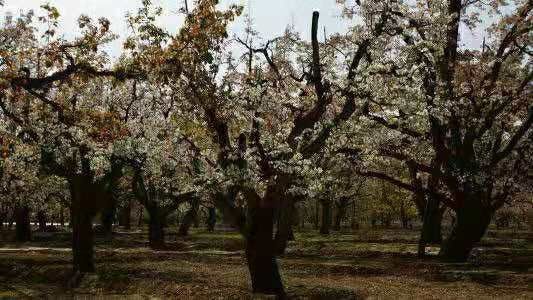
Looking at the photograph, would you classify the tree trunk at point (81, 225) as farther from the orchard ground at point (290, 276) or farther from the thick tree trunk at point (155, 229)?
the thick tree trunk at point (155, 229)

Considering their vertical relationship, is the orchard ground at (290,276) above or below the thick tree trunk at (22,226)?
below

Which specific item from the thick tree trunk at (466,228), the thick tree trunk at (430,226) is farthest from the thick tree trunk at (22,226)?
the thick tree trunk at (466,228)

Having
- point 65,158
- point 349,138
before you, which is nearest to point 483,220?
point 349,138

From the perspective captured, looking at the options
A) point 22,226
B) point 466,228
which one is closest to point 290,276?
point 466,228

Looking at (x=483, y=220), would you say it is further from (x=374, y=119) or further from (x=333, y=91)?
(x=333, y=91)

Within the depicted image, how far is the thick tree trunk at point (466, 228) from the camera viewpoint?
33594 millimetres

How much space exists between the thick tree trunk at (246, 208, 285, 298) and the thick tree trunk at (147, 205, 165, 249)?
27.8 m

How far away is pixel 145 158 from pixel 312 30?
17.3 meters

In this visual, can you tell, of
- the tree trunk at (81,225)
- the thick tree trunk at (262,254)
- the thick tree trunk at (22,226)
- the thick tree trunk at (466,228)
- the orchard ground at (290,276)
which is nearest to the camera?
the thick tree trunk at (262,254)

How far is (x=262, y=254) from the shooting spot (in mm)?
21766

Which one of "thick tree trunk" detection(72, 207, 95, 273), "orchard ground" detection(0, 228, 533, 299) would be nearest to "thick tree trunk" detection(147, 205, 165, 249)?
"orchard ground" detection(0, 228, 533, 299)

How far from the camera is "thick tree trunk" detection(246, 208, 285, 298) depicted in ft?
71.5

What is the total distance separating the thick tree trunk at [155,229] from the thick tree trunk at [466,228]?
23.4 meters

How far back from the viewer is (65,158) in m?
28.7
